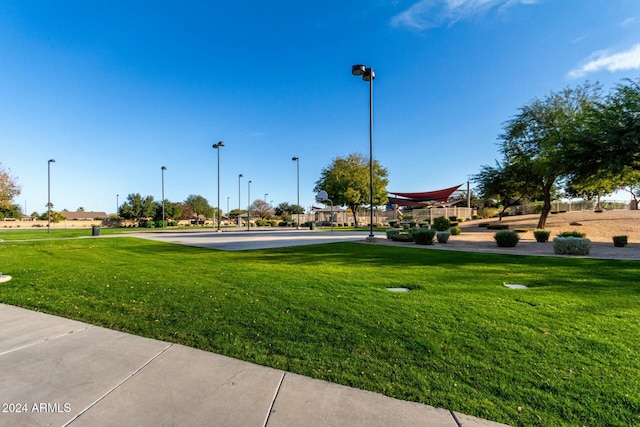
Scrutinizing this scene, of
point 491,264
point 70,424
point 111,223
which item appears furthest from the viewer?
point 111,223

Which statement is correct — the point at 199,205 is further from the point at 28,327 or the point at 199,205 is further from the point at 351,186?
the point at 28,327

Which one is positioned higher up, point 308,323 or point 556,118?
point 556,118

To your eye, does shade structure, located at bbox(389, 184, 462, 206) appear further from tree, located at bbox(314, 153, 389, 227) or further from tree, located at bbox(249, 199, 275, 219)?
tree, located at bbox(249, 199, 275, 219)

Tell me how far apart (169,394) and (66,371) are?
1324mm

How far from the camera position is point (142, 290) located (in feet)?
21.5

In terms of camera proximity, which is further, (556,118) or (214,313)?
(556,118)

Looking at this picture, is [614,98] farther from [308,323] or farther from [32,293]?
[32,293]

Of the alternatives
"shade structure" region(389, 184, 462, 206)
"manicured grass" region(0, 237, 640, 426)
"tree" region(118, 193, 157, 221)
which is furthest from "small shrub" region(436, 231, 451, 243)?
"tree" region(118, 193, 157, 221)

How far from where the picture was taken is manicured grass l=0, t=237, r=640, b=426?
2877mm

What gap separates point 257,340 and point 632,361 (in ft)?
14.1

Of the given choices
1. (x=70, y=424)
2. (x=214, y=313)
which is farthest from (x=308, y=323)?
(x=70, y=424)

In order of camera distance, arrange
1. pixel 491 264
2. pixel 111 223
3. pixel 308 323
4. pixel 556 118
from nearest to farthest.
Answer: pixel 308 323, pixel 491 264, pixel 556 118, pixel 111 223

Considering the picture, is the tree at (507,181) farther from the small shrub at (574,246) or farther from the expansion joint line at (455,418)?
the expansion joint line at (455,418)

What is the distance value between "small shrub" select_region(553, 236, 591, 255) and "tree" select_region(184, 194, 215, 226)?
82.6 m
